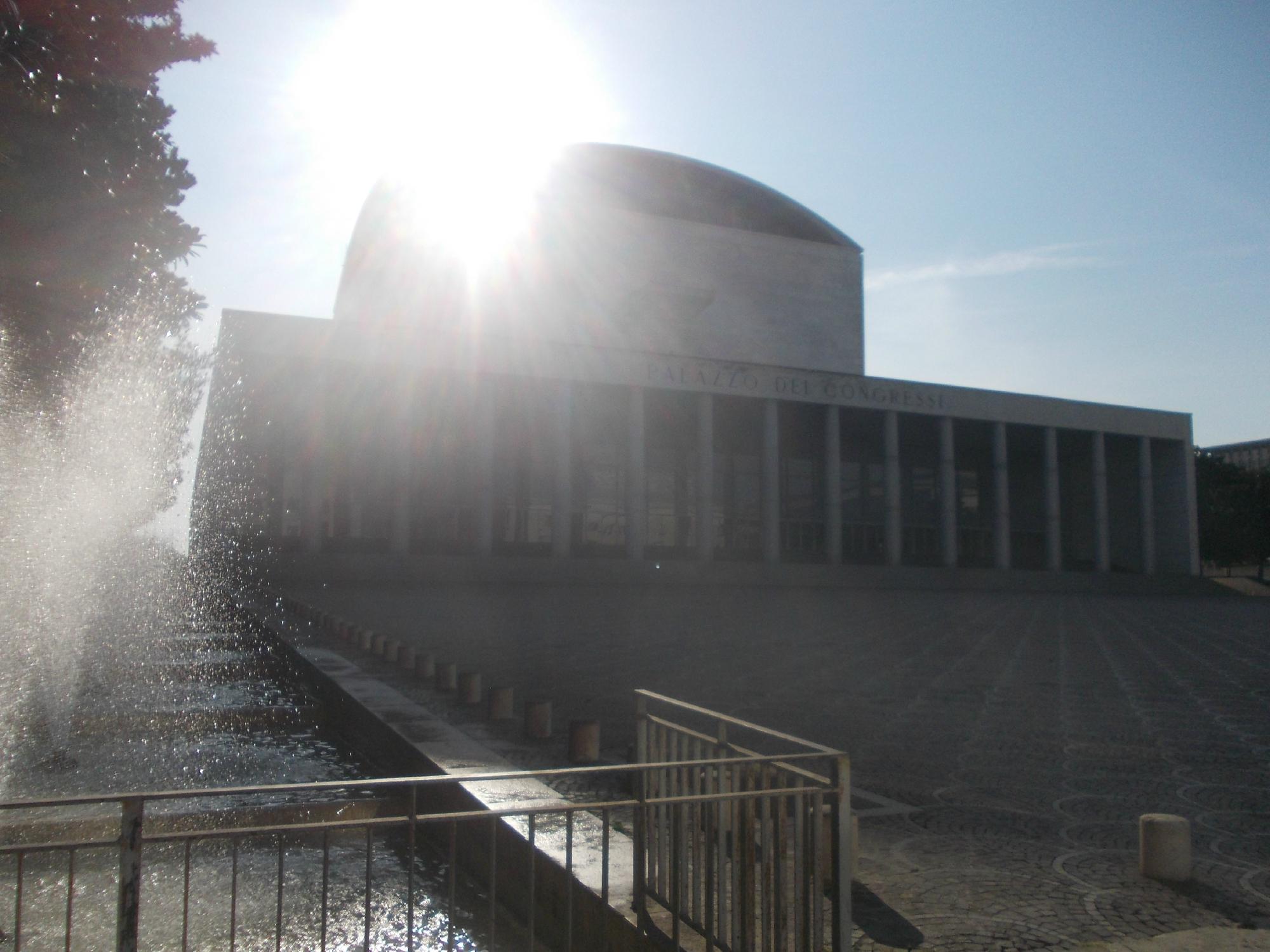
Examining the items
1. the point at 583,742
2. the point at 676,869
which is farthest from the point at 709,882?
→ the point at 583,742

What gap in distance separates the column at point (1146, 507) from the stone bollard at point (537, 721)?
45.5 meters

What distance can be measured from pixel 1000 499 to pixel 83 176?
3980 cm

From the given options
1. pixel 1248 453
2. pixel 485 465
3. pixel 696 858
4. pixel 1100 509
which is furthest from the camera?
pixel 1248 453

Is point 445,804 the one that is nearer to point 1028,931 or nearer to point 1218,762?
point 1028,931

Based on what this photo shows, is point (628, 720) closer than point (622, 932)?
No

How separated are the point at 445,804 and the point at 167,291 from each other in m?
10.0

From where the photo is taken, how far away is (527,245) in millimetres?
48812

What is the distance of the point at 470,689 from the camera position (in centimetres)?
927

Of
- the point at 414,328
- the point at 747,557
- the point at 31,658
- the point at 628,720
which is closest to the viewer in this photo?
the point at 628,720

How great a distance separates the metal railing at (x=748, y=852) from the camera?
129 inches

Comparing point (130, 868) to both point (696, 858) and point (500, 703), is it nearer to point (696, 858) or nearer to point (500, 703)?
point (696, 858)

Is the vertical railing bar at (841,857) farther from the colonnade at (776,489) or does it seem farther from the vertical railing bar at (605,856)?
the colonnade at (776,489)

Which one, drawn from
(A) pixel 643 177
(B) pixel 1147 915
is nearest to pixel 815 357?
(A) pixel 643 177

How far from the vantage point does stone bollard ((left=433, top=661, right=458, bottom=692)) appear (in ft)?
33.1
